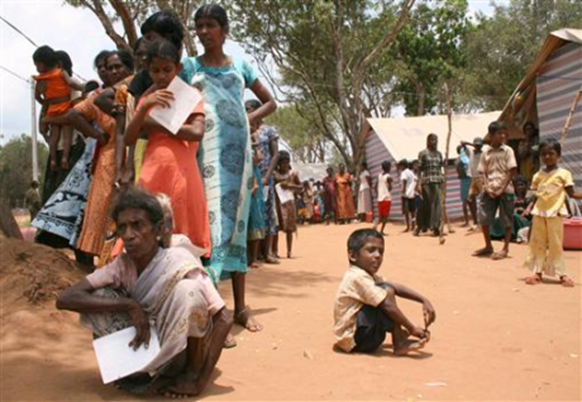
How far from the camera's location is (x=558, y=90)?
10188 millimetres

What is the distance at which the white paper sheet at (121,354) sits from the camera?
2.37m

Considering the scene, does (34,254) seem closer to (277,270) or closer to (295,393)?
(295,393)

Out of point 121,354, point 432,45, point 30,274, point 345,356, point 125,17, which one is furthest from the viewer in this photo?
point 432,45

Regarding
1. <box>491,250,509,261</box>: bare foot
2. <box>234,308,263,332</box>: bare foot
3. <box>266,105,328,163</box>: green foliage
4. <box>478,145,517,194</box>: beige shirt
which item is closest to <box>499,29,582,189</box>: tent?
<box>478,145,517,194</box>: beige shirt

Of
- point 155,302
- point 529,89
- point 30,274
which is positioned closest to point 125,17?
point 30,274

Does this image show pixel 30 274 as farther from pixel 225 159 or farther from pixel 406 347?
pixel 406 347

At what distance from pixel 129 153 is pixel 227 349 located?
1.22 metres

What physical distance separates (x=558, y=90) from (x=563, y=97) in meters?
0.22

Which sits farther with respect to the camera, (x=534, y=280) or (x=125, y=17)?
(x=125, y=17)

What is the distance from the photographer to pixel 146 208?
2449 mm

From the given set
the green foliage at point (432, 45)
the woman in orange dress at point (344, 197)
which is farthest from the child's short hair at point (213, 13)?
the green foliage at point (432, 45)

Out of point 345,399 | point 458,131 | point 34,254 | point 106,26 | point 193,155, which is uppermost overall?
point 106,26

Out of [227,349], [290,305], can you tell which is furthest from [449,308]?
[227,349]

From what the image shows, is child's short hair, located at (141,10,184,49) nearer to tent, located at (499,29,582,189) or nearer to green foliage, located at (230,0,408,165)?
tent, located at (499,29,582,189)
